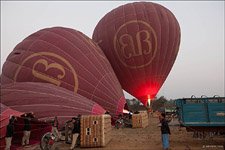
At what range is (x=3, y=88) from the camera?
1560 cm

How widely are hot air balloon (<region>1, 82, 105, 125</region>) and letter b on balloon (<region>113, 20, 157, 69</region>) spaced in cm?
1118

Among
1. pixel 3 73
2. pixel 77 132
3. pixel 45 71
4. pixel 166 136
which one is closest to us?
pixel 166 136

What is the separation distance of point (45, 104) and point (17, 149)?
387 cm

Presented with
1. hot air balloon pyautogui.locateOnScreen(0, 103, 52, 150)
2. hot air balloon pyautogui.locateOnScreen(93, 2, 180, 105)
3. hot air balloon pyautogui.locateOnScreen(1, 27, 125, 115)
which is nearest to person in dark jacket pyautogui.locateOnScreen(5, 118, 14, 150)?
hot air balloon pyautogui.locateOnScreen(0, 103, 52, 150)

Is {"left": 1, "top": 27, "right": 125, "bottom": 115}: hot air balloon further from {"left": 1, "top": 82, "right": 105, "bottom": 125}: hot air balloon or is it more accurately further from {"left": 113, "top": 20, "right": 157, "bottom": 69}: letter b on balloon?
{"left": 113, "top": 20, "right": 157, "bottom": 69}: letter b on balloon

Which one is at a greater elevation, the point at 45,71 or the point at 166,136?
the point at 45,71

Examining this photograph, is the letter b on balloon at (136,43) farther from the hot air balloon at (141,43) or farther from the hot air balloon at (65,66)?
the hot air balloon at (65,66)

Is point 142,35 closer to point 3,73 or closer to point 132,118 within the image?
point 132,118

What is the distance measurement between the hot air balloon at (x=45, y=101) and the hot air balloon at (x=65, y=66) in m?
1.88

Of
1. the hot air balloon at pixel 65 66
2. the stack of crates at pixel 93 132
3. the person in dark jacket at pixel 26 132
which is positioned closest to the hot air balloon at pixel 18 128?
the person in dark jacket at pixel 26 132

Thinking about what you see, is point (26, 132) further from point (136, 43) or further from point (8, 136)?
point (136, 43)

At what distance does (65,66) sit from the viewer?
18.4m

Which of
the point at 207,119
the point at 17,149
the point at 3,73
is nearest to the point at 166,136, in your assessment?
the point at 207,119

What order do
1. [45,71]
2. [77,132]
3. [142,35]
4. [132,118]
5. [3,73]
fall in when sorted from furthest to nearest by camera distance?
[142,35], [132,118], [3,73], [45,71], [77,132]
